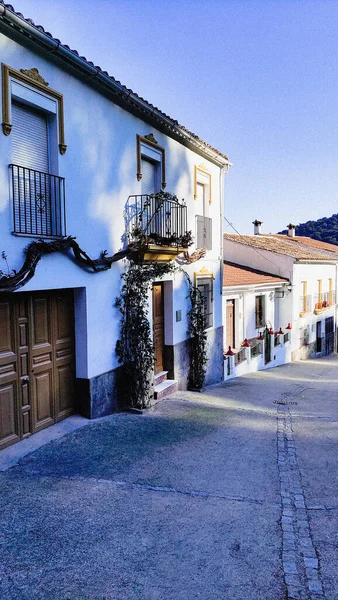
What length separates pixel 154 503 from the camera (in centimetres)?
506

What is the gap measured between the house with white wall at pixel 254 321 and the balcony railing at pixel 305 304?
1973 mm

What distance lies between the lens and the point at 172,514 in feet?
15.9

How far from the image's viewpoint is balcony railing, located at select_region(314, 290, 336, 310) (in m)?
26.0

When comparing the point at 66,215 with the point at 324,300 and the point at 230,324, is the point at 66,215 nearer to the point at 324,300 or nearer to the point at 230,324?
the point at 230,324

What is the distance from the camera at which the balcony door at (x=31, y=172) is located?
606 centimetres

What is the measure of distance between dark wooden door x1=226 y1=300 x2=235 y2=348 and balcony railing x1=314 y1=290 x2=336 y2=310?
10.7 meters

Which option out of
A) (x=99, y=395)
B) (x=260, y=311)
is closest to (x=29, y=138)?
(x=99, y=395)

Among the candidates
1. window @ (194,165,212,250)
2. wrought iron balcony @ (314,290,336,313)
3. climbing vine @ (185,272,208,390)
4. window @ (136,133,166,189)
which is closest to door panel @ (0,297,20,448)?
window @ (136,133,166,189)

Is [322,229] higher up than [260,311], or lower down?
higher up

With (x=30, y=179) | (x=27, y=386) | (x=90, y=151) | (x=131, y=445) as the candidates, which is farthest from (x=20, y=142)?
(x=131, y=445)

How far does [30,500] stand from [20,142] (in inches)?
176

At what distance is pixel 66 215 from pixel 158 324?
4.45 metres

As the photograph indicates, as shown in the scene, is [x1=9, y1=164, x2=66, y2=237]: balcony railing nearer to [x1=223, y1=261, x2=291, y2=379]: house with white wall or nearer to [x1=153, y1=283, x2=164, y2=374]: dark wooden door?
[x1=153, y1=283, x2=164, y2=374]: dark wooden door

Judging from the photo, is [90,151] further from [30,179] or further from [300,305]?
[300,305]
